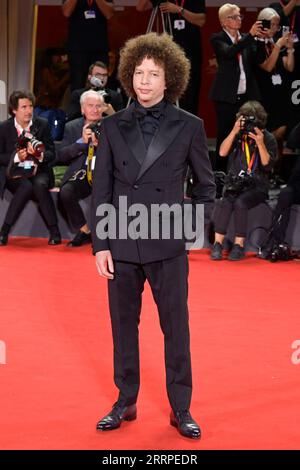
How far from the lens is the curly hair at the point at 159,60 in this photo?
350 cm

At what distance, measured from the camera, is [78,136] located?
792cm

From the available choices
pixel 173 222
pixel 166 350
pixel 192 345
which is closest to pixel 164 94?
pixel 173 222

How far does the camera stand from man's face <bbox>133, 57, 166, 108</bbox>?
11.3 feet

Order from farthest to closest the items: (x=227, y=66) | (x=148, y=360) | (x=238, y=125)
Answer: (x=227, y=66) → (x=238, y=125) → (x=148, y=360)

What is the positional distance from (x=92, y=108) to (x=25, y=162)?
0.71 metres

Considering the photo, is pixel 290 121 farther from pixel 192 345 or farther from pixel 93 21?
pixel 192 345

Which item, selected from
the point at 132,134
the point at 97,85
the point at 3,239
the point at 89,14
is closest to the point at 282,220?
the point at 97,85

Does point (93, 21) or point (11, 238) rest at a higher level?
point (93, 21)

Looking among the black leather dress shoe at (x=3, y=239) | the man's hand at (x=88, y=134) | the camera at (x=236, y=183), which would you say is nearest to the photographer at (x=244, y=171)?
the camera at (x=236, y=183)

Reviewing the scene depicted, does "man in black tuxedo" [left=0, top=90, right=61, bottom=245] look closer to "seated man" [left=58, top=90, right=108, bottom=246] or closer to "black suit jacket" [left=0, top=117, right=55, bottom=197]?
"black suit jacket" [left=0, top=117, right=55, bottom=197]

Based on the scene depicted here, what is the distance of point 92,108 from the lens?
7711 mm

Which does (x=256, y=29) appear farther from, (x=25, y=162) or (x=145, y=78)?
(x=145, y=78)

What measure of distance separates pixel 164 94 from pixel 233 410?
1.36 meters

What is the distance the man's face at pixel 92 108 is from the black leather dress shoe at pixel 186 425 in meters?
4.42
